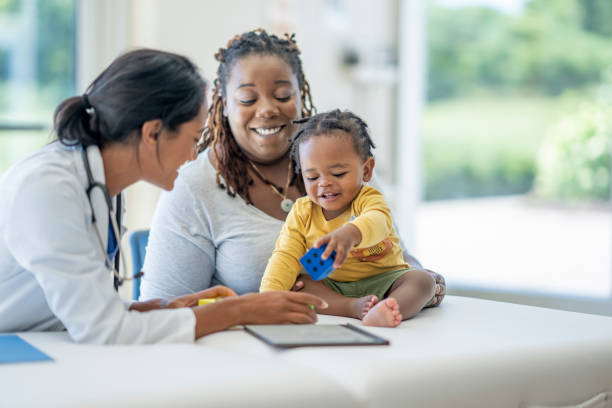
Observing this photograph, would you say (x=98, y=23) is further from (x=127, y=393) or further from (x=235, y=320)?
(x=127, y=393)

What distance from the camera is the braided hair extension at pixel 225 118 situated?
2029 mm

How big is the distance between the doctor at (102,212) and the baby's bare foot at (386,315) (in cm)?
12

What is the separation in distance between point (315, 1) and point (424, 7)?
3.94 ft

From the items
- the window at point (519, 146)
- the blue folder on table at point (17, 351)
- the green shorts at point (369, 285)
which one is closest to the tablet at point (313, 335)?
the green shorts at point (369, 285)

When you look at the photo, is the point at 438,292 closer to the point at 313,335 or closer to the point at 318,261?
the point at 318,261

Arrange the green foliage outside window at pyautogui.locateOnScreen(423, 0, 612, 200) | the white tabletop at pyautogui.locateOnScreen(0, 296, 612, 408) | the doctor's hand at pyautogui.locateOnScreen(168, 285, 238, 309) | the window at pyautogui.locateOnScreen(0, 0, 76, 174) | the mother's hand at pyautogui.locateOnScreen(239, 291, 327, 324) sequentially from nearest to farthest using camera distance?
the white tabletop at pyautogui.locateOnScreen(0, 296, 612, 408), the mother's hand at pyautogui.locateOnScreen(239, 291, 327, 324), the doctor's hand at pyautogui.locateOnScreen(168, 285, 238, 309), the window at pyautogui.locateOnScreen(0, 0, 76, 174), the green foliage outside window at pyautogui.locateOnScreen(423, 0, 612, 200)

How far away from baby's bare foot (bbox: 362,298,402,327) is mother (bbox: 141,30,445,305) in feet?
1.54

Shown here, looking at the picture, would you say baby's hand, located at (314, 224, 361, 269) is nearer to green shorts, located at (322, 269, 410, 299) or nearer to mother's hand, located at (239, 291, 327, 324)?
mother's hand, located at (239, 291, 327, 324)

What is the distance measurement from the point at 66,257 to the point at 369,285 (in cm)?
74

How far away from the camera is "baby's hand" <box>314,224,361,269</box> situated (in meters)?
1.50

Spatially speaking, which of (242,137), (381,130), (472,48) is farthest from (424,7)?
(242,137)

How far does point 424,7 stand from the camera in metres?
5.52

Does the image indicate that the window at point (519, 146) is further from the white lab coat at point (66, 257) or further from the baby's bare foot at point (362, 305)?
the white lab coat at point (66, 257)

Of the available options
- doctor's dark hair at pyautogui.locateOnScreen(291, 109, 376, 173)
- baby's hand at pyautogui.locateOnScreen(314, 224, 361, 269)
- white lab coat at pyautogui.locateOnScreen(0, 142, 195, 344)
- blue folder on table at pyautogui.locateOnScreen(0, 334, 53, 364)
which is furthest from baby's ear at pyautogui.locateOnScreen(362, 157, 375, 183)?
blue folder on table at pyautogui.locateOnScreen(0, 334, 53, 364)
